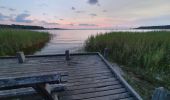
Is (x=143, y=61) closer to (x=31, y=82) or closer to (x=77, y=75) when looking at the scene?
(x=77, y=75)

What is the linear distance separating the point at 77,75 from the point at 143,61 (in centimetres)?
486

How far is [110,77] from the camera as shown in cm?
613

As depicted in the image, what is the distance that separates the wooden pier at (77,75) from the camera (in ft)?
15.6

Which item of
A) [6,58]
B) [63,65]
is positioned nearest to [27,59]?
[6,58]

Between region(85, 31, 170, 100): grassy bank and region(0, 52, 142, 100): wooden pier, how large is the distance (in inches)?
53.6

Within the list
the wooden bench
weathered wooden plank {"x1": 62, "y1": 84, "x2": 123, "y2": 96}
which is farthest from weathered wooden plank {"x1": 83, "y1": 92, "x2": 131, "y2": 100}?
the wooden bench

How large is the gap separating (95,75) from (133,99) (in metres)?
1.65

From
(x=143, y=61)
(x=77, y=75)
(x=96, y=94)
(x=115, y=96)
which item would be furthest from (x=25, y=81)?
(x=143, y=61)

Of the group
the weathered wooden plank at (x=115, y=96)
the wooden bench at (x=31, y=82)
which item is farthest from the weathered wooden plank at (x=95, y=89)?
the wooden bench at (x=31, y=82)

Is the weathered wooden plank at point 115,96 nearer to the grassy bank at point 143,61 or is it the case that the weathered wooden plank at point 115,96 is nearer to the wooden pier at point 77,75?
the wooden pier at point 77,75

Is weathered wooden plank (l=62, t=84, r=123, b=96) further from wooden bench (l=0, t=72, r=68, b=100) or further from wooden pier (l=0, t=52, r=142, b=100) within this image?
wooden bench (l=0, t=72, r=68, b=100)

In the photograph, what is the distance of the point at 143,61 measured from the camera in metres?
9.71

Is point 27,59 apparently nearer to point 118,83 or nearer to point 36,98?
point 36,98

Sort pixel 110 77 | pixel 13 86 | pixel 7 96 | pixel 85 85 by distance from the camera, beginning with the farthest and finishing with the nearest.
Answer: pixel 110 77
pixel 85 85
pixel 7 96
pixel 13 86
